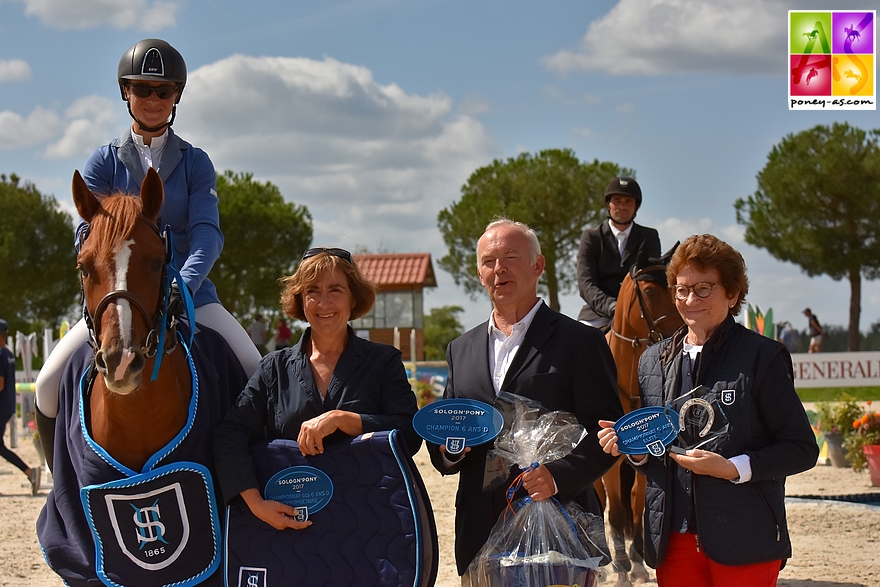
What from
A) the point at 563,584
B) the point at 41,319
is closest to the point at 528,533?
the point at 563,584

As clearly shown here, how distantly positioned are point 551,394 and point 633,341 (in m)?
3.33

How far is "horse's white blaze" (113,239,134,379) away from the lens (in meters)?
2.82

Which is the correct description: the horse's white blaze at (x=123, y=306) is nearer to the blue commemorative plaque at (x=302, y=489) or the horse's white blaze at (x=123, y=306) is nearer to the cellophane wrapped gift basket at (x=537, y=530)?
the blue commemorative plaque at (x=302, y=489)

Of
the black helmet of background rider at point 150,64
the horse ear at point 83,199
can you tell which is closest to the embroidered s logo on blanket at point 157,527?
the horse ear at point 83,199

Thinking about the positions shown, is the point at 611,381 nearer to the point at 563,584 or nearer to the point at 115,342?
the point at 563,584

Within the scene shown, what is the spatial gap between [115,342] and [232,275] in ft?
114

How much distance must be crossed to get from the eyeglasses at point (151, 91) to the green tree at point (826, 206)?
29.3 m

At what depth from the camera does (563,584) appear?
300cm

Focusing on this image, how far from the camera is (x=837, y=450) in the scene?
1102cm

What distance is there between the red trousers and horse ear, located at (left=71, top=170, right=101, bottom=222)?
8.01 feet

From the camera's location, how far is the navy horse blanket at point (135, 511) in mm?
3178

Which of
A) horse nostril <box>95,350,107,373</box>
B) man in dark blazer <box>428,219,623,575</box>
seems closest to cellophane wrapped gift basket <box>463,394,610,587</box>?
man in dark blazer <box>428,219,623,575</box>

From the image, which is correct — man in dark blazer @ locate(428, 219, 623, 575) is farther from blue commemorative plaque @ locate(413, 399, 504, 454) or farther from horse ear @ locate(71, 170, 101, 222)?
horse ear @ locate(71, 170, 101, 222)

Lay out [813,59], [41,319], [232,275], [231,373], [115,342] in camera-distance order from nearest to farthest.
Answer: [115,342] → [231,373] → [813,59] → [41,319] → [232,275]
